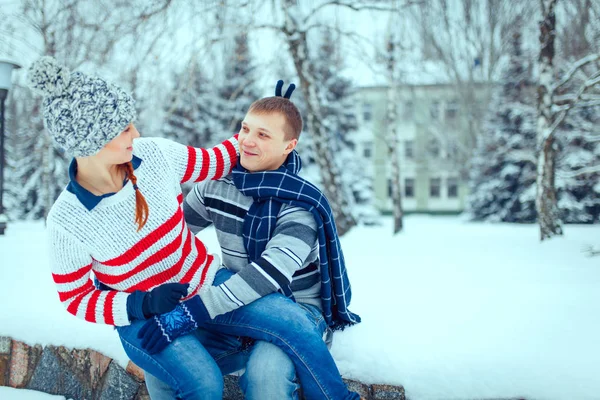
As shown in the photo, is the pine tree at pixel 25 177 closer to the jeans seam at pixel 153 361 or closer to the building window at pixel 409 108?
the building window at pixel 409 108

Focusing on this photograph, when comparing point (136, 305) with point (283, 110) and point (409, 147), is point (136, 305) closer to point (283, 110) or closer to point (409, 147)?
point (283, 110)

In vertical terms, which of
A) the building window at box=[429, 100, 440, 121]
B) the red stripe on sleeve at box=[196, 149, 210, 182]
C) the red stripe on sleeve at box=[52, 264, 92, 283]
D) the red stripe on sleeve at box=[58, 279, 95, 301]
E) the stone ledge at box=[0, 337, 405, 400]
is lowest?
the stone ledge at box=[0, 337, 405, 400]

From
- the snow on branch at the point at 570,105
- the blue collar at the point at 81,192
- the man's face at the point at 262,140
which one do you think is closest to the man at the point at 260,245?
the man's face at the point at 262,140

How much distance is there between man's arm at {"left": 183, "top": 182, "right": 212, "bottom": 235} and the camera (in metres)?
2.12

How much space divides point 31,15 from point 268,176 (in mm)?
9376

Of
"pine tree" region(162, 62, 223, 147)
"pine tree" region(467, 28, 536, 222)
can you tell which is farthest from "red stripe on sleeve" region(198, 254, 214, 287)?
"pine tree" region(162, 62, 223, 147)

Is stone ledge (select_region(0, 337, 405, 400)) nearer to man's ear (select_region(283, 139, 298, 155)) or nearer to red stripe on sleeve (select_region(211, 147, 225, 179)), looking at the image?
red stripe on sleeve (select_region(211, 147, 225, 179))

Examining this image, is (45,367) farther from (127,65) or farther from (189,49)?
(127,65)

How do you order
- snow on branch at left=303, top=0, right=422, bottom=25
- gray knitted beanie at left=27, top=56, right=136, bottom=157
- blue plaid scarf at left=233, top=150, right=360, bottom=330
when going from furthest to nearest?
snow on branch at left=303, top=0, right=422, bottom=25 → blue plaid scarf at left=233, top=150, right=360, bottom=330 → gray knitted beanie at left=27, top=56, right=136, bottom=157

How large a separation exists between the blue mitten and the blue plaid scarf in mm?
329

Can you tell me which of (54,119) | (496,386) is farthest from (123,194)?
(496,386)

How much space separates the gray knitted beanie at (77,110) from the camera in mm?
1485

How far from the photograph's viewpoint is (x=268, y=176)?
1.93m

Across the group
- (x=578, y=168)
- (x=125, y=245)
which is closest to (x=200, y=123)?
(x=578, y=168)
